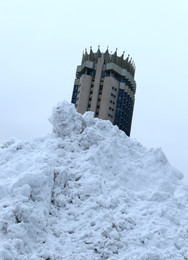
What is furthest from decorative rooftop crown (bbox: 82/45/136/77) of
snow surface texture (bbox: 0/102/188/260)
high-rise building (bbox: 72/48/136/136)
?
snow surface texture (bbox: 0/102/188/260)

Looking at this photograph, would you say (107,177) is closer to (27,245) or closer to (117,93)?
(27,245)

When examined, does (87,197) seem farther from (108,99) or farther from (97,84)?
(97,84)

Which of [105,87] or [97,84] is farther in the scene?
[97,84]

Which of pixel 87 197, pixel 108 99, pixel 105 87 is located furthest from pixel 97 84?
pixel 87 197

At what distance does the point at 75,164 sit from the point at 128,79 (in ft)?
188

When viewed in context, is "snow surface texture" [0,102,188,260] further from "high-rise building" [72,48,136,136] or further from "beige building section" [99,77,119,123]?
"high-rise building" [72,48,136,136]

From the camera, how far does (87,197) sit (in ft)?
32.7

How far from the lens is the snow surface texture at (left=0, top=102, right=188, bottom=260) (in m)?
8.06

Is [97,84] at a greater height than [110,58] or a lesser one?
lesser

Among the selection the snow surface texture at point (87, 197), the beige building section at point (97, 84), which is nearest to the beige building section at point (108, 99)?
the beige building section at point (97, 84)

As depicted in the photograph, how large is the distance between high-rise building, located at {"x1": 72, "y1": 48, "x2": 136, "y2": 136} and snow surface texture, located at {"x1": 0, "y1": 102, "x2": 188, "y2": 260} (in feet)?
162

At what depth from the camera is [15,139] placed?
13391 millimetres

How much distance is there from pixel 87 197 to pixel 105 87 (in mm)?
54458

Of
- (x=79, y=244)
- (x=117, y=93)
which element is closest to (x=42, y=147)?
(x=79, y=244)
